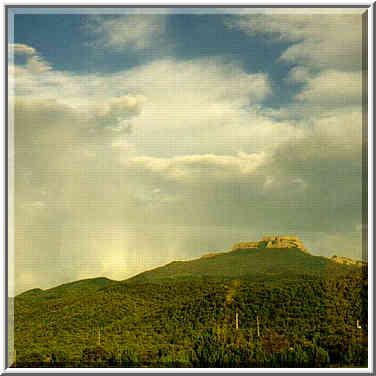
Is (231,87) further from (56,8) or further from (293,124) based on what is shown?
(56,8)

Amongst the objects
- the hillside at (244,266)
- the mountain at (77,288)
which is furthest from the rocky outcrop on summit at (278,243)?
the mountain at (77,288)

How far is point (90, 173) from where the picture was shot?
3166 millimetres

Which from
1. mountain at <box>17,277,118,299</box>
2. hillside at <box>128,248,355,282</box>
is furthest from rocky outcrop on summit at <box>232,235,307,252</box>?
mountain at <box>17,277,118,299</box>

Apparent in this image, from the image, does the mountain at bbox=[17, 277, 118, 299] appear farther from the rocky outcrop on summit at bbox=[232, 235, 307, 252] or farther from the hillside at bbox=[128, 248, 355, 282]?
the rocky outcrop on summit at bbox=[232, 235, 307, 252]

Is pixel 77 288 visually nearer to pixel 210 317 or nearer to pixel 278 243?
pixel 210 317

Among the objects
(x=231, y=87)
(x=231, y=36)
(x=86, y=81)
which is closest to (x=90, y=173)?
(x=86, y=81)

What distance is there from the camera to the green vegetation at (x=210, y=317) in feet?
9.72

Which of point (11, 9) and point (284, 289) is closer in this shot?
point (11, 9)

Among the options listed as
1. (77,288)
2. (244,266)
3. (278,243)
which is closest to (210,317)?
(244,266)

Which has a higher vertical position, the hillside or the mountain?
the hillside

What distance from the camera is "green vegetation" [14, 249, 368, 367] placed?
2.96 metres

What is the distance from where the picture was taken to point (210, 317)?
3172 millimetres

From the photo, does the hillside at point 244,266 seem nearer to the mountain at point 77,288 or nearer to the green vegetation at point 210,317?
the green vegetation at point 210,317

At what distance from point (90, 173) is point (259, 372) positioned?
7.11ft
